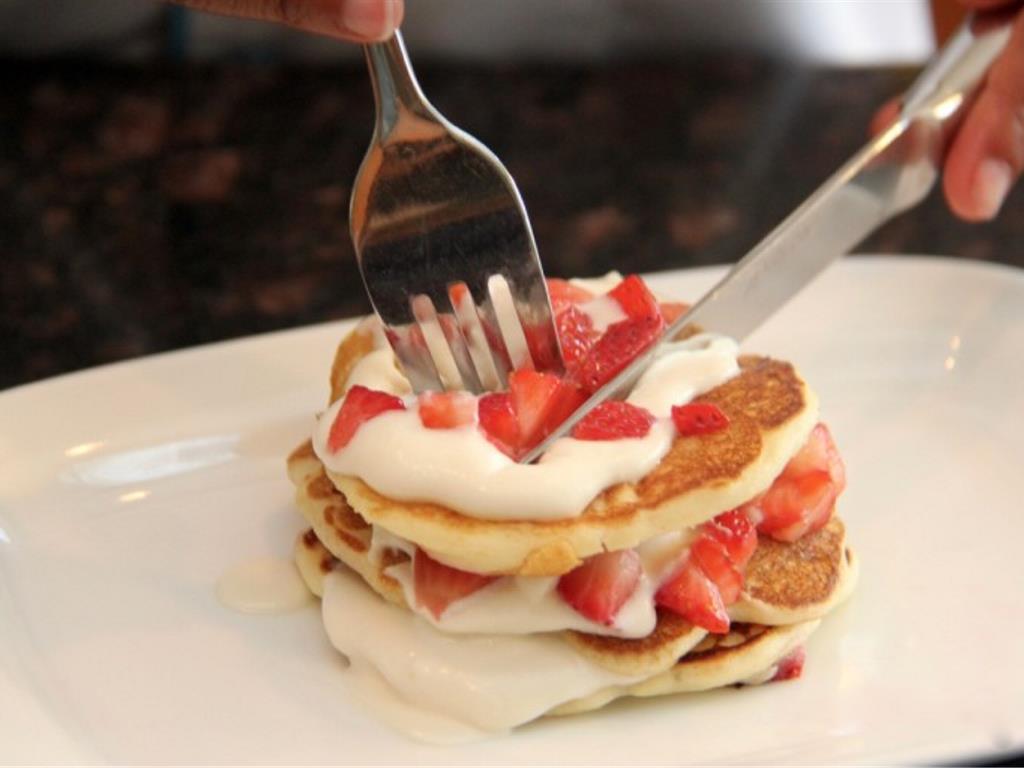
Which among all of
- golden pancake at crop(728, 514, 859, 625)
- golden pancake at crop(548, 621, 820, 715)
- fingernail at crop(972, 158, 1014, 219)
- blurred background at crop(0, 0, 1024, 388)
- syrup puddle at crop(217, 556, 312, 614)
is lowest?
blurred background at crop(0, 0, 1024, 388)

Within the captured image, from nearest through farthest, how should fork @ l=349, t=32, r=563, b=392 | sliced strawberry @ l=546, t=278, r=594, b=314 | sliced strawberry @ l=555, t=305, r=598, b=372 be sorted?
fork @ l=349, t=32, r=563, b=392
sliced strawberry @ l=555, t=305, r=598, b=372
sliced strawberry @ l=546, t=278, r=594, b=314

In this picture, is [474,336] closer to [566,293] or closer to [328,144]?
[566,293]

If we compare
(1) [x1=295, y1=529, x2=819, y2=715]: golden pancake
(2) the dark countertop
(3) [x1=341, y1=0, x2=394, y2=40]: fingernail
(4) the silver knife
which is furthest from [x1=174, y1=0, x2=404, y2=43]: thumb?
(2) the dark countertop

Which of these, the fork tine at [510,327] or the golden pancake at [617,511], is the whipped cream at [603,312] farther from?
the golden pancake at [617,511]

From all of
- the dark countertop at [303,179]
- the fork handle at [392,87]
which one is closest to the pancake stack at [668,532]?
the fork handle at [392,87]

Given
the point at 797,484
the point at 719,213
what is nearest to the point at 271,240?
the point at 719,213

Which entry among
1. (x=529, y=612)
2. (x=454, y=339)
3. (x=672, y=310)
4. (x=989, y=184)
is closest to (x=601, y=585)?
(x=529, y=612)

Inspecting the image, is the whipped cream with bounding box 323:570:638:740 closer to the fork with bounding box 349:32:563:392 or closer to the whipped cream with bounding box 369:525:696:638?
the whipped cream with bounding box 369:525:696:638
